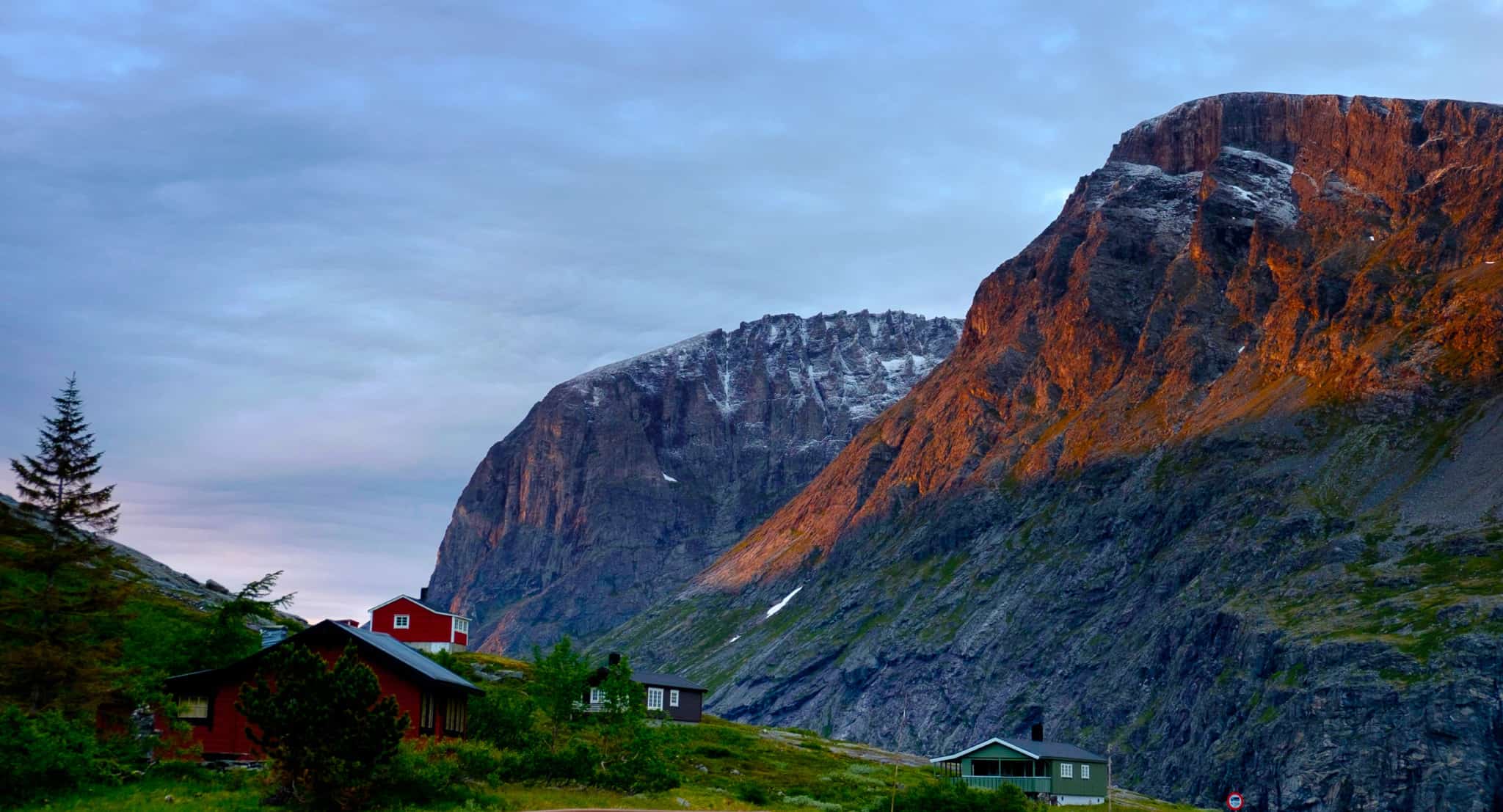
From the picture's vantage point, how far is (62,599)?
162ft

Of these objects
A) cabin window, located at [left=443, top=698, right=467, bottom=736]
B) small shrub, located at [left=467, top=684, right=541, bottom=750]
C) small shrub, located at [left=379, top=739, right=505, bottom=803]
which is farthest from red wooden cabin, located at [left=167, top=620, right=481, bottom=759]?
small shrub, located at [left=379, top=739, right=505, bottom=803]

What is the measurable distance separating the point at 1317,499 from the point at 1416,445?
13.9 metres

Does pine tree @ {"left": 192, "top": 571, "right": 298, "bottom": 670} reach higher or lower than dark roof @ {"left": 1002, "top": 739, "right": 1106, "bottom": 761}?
higher

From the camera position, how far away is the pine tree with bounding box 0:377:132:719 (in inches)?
1879

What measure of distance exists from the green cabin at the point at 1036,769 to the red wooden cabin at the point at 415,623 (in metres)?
43.4

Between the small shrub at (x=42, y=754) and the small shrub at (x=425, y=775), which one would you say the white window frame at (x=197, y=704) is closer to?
the small shrub at (x=42, y=754)

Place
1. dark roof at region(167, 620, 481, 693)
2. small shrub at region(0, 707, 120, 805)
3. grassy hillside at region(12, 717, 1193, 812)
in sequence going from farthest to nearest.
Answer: dark roof at region(167, 620, 481, 693)
grassy hillside at region(12, 717, 1193, 812)
small shrub at region(0, 707, 120, 805)

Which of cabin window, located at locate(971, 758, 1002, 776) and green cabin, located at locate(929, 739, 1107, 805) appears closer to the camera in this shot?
green cabin, located at locate(929, 739, 1107, 805)

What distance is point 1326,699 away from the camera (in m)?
128

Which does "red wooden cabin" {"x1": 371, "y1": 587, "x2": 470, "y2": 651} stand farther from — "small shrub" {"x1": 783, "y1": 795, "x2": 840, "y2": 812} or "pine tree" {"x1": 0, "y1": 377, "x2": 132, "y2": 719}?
"pine tree" {"x1": 0, "y1": 377, "x2": 132, "y2": 719}

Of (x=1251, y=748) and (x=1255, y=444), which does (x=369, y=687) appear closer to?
(x=1251, y=748)

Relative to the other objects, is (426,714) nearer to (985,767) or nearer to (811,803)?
(811,803)

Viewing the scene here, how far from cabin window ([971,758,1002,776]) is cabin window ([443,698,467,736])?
171 ft

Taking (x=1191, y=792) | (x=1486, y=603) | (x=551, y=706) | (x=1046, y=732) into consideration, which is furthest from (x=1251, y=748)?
(x=551, y=706)
